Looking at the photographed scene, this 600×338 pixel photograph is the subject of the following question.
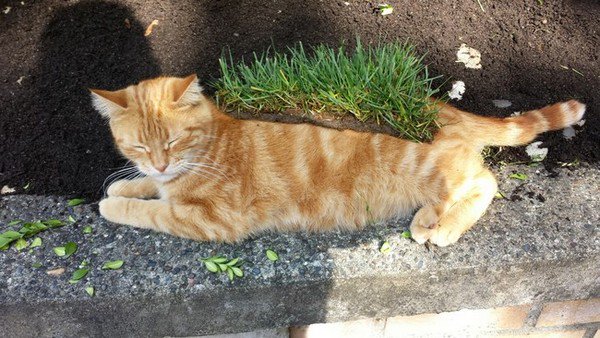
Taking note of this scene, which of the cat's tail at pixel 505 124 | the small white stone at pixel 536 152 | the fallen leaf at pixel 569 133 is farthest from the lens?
the fallen leaf at pixel 569 133

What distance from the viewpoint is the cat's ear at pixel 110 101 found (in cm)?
200

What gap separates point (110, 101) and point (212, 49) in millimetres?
990

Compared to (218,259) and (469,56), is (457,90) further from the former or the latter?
(218,259)

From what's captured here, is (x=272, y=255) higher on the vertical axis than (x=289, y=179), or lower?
lower

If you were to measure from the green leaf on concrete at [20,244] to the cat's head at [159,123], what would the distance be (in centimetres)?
54

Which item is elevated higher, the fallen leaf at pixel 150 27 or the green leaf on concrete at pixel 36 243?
the fallen leaf at pixel 150 27

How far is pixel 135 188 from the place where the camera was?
2439 mm

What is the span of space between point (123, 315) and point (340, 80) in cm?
129

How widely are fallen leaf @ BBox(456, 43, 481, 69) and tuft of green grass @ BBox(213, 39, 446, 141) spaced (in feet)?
2.11

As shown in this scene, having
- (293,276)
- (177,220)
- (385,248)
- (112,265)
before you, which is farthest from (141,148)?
(385,248)

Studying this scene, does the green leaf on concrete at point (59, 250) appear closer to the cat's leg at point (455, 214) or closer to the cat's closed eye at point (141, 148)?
the cat's closed eye at point (141, 148)

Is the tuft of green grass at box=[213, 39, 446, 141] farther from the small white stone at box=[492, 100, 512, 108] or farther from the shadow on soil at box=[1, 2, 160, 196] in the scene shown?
the shadow on soil at box=[1, 2, 160, 196]

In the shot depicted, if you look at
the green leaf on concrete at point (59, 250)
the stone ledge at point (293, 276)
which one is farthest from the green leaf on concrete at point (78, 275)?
the green leaf on concrete at point (59, 250)

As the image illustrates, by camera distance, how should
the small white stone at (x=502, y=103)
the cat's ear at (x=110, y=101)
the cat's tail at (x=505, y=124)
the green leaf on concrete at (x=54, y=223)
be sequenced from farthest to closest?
the small white stone at (x=502, y=103)
the cat's tail at (x=505, y=124)
the green leaf on concrete at (x=54, y=223)
the cat's ear at (x=110, y=101)
